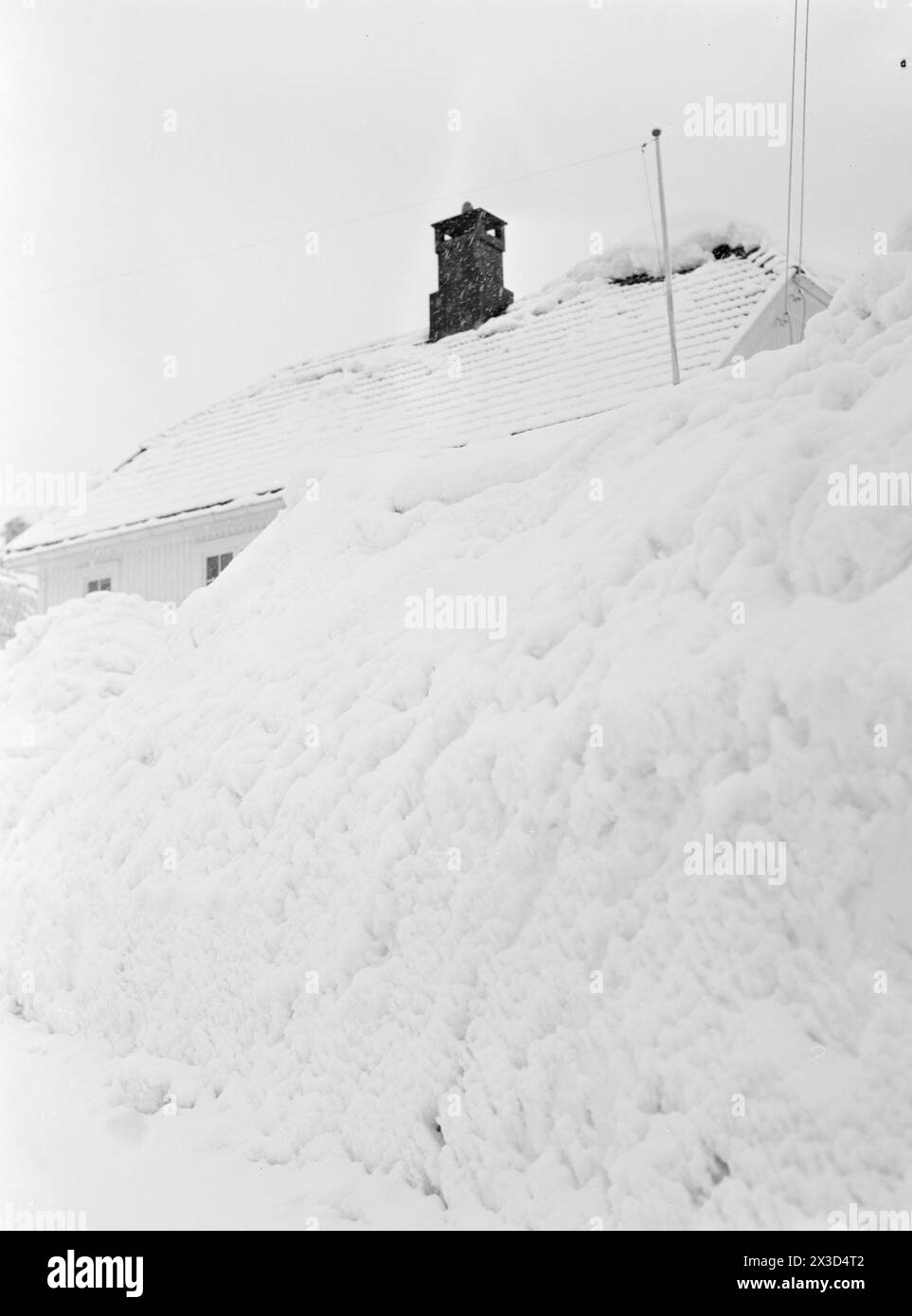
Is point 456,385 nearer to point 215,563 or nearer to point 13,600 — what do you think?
point 215,563

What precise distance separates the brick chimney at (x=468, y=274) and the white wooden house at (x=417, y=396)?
33 millimetres

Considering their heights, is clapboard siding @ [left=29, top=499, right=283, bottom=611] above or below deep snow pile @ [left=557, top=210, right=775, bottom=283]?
below

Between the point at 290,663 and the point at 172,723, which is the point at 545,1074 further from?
the point at 172,723

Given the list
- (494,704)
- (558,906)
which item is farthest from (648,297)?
(558,906)

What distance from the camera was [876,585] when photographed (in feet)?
9.61

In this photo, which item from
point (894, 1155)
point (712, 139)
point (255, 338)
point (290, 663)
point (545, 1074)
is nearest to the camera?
point (894, 1155)

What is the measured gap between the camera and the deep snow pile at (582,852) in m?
2.50

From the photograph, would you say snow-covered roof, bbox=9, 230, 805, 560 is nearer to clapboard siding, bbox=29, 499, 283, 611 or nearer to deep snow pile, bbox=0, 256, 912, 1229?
clapboard siding, bbox=29, 499, 283, 611

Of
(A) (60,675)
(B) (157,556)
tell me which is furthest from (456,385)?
(A) (60,675)

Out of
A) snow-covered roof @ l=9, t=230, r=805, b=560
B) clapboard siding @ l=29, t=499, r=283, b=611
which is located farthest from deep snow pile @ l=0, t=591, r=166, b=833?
snow-covered roof @ l=9, t=230, r=805, b=560

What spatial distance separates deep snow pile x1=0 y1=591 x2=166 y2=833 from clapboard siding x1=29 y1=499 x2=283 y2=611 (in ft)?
14.0

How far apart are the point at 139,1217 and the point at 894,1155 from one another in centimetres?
231

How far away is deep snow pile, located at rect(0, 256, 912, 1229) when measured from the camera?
2500 mm

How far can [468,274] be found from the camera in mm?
15727
